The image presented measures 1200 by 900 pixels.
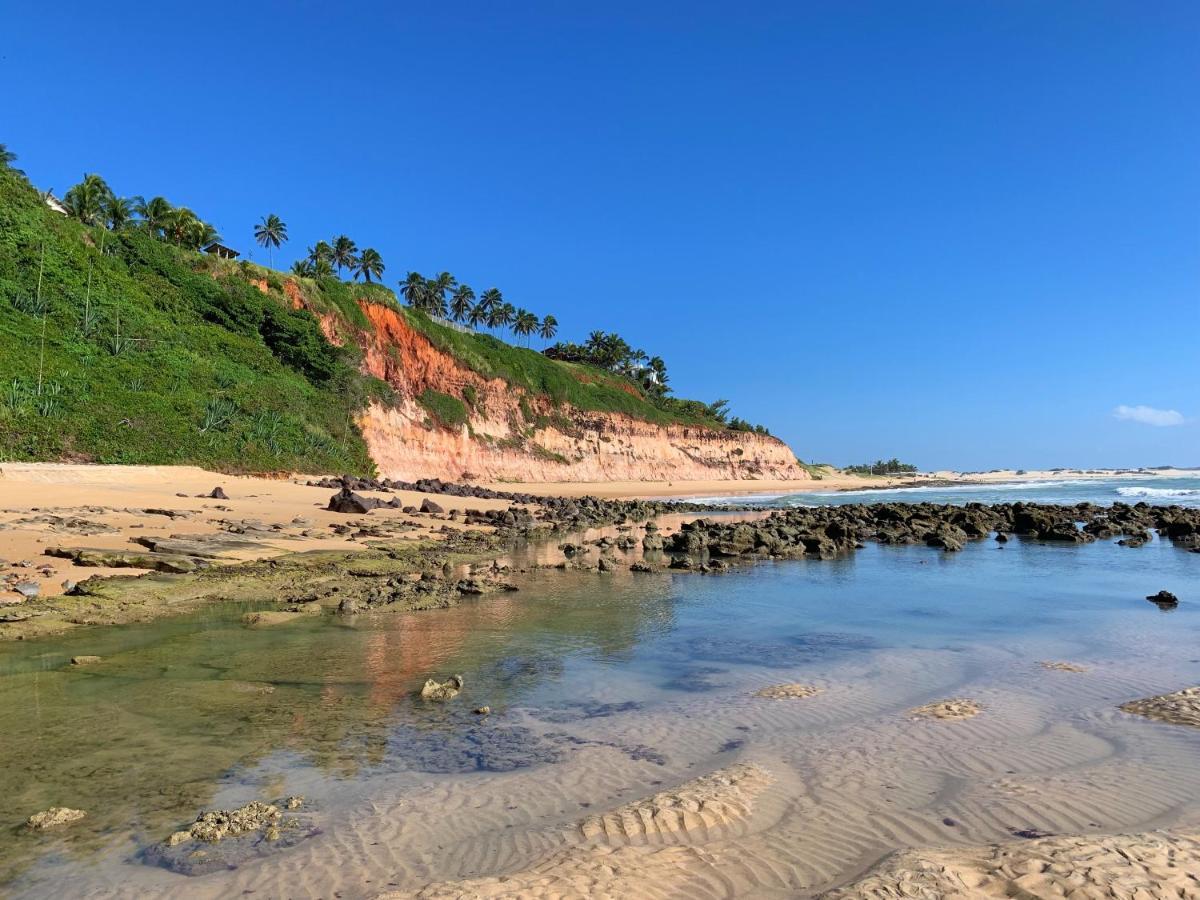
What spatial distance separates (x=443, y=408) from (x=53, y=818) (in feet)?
172

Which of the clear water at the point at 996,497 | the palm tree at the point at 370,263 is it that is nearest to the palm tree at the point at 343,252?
the palm tree at the point at 370,263

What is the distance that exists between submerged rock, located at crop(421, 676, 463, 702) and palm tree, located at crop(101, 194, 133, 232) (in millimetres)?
65294

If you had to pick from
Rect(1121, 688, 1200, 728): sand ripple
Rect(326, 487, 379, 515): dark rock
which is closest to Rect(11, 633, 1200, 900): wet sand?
Rect(1121, 688, 1200, 728): sand ripple

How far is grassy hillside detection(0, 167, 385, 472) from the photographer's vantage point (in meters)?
27.5

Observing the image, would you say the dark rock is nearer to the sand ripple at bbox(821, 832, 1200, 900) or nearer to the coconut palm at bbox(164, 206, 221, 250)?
the sand ripple at bbox(821, 832, 1200, 900)

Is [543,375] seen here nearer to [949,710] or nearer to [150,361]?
[150,361]

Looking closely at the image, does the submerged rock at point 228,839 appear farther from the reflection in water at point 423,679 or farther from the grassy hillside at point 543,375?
the grassy hillside at point 543,375

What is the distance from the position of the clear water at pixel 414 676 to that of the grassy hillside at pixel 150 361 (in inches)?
882

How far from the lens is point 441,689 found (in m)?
6.80

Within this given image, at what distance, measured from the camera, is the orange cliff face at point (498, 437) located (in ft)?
166

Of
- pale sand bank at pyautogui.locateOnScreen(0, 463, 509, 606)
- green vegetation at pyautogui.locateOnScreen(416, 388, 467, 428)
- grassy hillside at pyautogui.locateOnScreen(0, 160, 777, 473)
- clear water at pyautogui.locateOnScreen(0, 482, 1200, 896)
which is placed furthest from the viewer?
green vegetation at pyautogui.locateOnScreen(416, 388, 467, 428)

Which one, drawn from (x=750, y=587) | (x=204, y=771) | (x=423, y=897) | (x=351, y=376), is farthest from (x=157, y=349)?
(x=423, y=897)

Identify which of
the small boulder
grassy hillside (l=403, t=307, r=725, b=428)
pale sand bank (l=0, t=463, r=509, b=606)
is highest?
grassy hillside (l=403, t=307, r=725, b=428)

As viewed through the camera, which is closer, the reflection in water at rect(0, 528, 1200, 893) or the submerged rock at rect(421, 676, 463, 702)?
the reflection in water at rect(0, 528, 1200, 893)
